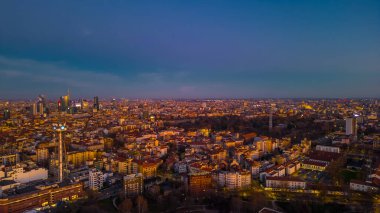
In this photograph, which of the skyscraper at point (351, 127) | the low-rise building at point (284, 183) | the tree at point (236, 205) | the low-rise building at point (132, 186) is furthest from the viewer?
the skyscraper at point (351, 127)

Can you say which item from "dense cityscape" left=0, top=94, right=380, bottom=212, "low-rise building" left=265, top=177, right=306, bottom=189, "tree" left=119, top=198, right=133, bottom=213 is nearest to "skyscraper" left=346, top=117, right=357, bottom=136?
"dense cityscape" left=0, top=94, right=380, bottom=212

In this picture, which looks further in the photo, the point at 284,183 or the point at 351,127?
the point at 351,127

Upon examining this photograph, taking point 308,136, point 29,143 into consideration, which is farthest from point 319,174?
point 29,143

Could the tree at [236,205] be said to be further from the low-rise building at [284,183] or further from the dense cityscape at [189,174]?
the low-rise building at [284,183]

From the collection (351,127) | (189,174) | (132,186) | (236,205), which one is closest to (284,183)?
(236,205)

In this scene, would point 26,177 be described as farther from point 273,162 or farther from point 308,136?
point 308,136

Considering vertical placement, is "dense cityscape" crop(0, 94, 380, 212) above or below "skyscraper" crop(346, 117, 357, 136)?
below

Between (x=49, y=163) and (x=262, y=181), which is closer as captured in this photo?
(x=262, y=181)

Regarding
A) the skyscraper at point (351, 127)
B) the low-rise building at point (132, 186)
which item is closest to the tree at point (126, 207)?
the low-rise building at point (132, 186)

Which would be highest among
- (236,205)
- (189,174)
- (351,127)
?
(351,127)

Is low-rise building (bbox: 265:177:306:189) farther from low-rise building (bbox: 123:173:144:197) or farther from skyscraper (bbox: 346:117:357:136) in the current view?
skyscraper (bbox: 346:117:357:136)

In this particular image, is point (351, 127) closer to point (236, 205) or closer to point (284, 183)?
point (284, 183)
